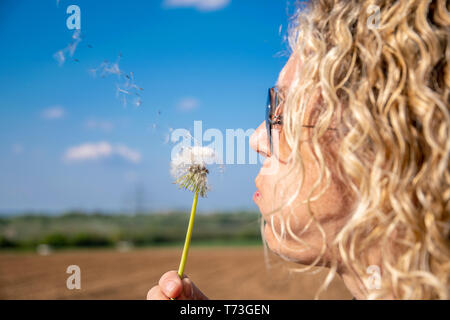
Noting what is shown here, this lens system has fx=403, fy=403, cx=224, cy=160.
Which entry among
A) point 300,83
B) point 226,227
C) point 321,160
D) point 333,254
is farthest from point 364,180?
point 226,227

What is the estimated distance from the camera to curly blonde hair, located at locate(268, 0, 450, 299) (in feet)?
4.40

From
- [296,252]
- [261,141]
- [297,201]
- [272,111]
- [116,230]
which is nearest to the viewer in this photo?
[297,201]

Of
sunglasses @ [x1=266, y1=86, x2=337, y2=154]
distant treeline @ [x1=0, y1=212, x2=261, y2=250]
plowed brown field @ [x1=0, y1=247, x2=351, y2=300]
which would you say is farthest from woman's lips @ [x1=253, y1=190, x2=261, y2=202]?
distant treeline @ [x1=0, y1=212, x2=261, y2=250]

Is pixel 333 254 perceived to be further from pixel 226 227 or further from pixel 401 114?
pixel 226 227

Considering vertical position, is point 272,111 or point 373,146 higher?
point 272,111

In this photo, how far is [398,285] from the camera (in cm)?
141

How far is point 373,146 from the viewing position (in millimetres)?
1458

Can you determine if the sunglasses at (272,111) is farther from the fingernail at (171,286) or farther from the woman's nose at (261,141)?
the fingernail at (171,286)

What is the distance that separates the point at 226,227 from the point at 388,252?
77.1 ft

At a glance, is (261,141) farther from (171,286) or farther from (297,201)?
(171,286)

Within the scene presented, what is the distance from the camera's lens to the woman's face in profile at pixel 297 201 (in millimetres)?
1633

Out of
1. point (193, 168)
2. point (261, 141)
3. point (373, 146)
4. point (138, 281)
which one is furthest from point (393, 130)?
point (138, 281)

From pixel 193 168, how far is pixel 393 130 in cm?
86
